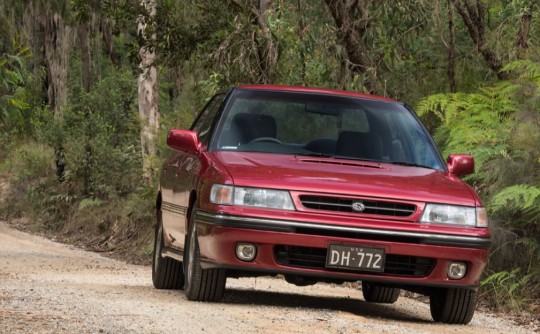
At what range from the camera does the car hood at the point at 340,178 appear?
29.4ft

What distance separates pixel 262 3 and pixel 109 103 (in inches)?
449

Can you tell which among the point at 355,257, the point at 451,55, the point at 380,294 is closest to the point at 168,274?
the point at 380,294

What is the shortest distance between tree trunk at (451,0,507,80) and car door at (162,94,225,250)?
6.29m

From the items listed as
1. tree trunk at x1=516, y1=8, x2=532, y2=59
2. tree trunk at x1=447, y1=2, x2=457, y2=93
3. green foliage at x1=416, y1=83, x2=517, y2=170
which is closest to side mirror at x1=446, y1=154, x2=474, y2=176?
green foliage at x1=416, y1=83, x2=517, y2=170

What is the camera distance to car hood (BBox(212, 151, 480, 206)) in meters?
8.97

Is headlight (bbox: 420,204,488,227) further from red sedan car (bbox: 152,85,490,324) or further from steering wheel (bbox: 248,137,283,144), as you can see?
steering wheel (bbox: 248,137,283,144)

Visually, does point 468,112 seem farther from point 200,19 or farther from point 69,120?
point 69,120

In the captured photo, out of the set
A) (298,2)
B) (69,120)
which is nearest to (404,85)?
(298,2)

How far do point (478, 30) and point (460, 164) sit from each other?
311 inches

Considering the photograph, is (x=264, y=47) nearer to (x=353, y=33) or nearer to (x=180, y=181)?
(x=353, y=33)

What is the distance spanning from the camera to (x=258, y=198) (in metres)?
8.91

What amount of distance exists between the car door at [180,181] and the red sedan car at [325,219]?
0.06 meters

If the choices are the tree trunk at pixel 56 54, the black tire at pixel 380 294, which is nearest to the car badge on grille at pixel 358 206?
the black tire at pixel 380 294

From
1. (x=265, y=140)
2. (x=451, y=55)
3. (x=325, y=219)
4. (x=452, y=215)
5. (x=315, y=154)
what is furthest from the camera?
(x=451, y=55)
